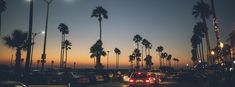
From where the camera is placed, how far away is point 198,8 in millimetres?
69250

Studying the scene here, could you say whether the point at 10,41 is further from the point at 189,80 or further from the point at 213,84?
the point at 213,84

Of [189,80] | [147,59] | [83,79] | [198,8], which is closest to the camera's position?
[83,79]

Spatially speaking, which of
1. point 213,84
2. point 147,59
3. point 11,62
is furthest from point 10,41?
point 147,59

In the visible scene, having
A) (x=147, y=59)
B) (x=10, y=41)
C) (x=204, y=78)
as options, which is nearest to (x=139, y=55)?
(x=147, y=59)

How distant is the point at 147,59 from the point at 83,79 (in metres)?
134

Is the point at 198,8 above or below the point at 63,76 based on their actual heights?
above

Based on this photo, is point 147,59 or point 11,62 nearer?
point 11,62

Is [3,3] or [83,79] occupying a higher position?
[3,3]

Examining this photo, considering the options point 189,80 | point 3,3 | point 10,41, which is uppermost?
point 3,3

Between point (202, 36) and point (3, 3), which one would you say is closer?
point (3, 3)

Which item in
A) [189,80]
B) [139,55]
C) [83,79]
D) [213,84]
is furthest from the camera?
[139,55]

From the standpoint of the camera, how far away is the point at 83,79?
120 feet

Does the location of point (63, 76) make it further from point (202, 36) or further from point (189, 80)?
point (202, 36)

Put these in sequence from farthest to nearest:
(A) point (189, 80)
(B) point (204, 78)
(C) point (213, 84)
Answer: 1. (A) point (189, 80)
2. (B) point (204, 78)
3. (C) point (213, 84)
